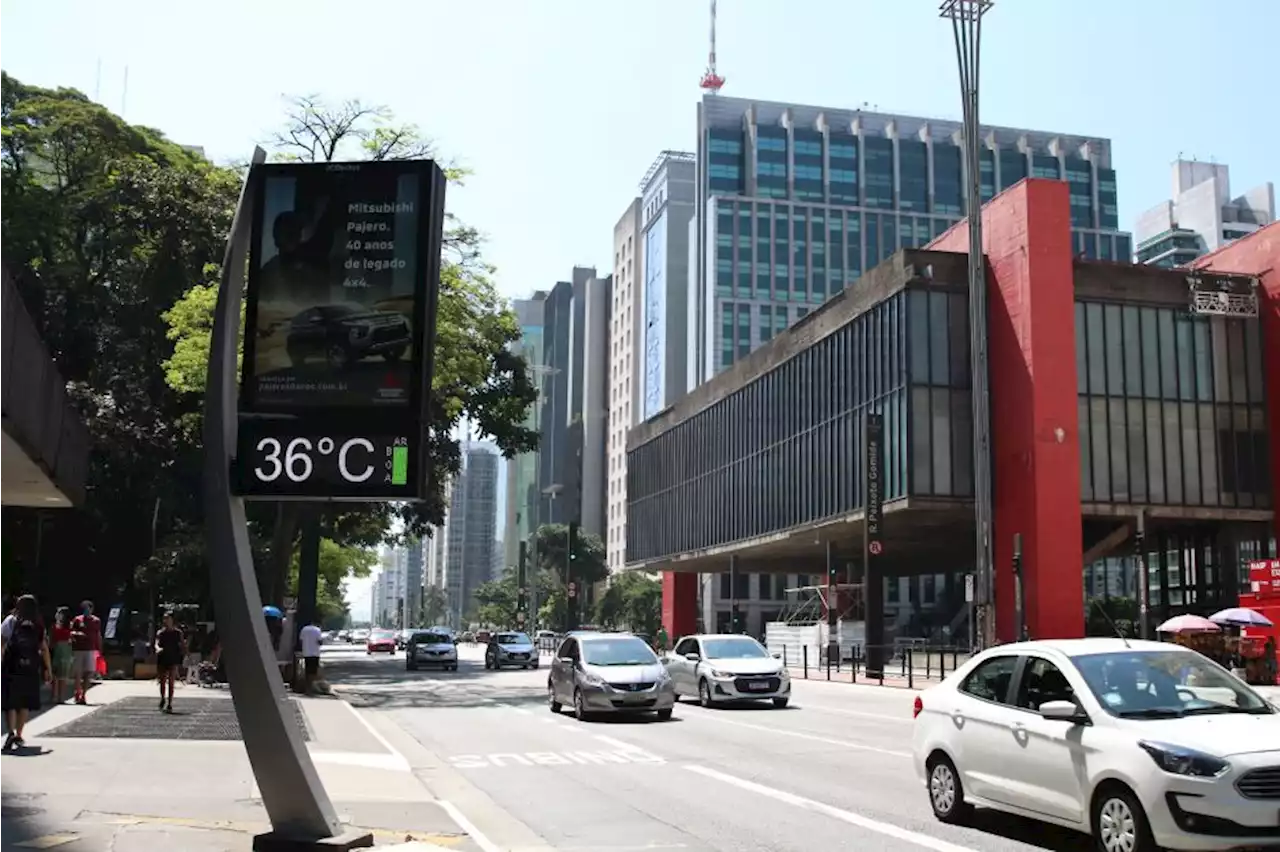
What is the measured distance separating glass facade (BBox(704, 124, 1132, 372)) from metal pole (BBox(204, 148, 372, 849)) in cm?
11768

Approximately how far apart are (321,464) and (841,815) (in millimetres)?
5847

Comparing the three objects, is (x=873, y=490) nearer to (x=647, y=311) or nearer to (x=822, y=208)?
(x=822, y=208)

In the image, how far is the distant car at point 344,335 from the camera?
859cm

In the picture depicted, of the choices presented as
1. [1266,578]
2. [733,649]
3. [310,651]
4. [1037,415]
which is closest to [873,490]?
[1037,415]

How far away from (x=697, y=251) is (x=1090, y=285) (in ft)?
290

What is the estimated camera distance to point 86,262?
44750 millimetres

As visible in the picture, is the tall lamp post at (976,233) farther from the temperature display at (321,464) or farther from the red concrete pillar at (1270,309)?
the temperature display at (321,464)

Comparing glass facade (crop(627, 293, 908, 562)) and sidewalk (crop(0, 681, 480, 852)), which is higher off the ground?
glass facade (crop(627, 293, 908, 562))

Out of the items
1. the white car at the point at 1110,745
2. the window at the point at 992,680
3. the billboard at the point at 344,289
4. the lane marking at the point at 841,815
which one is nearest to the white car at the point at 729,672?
the lane marking at the point at 841,815

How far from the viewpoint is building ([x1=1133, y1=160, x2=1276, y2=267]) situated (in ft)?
449

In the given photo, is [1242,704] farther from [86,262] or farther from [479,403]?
[86,262]

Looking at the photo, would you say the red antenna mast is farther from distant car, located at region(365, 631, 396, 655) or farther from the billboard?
the billboard

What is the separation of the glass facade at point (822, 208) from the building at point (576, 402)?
39.4 meters

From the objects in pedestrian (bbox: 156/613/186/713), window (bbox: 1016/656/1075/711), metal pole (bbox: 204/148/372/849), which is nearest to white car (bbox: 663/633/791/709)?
pedestrian (bbox: 156/613/186/713)
